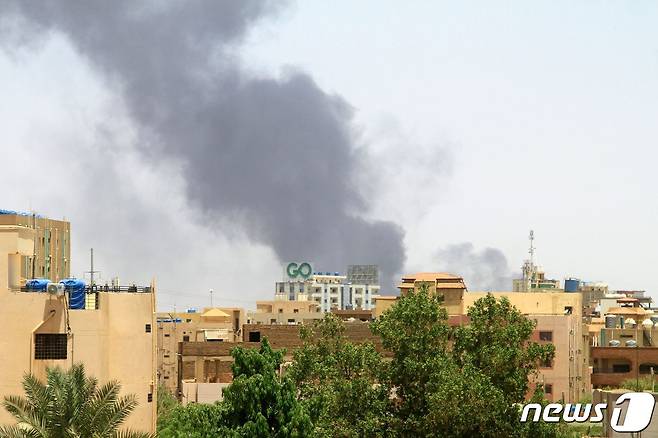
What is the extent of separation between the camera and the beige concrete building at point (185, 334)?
12900cm

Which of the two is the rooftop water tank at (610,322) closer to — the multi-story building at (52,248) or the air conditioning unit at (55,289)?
the multi-story building at (52,248)

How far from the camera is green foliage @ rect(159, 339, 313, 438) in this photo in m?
45.0

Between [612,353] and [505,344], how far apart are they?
209 feet

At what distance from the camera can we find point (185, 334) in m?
144

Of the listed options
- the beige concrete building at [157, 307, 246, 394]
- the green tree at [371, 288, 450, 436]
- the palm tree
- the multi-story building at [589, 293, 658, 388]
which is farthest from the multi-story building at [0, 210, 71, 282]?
the palm tree

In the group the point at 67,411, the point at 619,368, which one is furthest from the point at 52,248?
the point at 67,411

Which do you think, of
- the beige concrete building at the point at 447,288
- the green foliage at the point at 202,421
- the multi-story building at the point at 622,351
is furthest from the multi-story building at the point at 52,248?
the green foliage at the point at 202,421

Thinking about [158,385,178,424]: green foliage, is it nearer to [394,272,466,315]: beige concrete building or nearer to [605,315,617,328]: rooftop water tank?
[394,272,466,315]: beige concrete building

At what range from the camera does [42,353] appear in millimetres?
53312

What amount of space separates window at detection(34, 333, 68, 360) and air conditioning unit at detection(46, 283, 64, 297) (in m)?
1.57

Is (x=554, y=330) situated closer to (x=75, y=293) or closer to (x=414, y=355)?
(x=414, y=355)

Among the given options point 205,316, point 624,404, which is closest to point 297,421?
point 624,404

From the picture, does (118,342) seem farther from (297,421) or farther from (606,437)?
(606,437)

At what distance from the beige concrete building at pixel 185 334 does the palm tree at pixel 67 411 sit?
76878 millimetres
